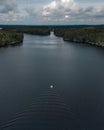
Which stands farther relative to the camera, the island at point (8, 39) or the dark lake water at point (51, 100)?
the island at point (8, 39)

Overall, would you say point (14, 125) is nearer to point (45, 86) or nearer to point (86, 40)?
point (45, 86)

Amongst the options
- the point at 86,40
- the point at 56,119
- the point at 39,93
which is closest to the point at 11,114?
the point at 56,119

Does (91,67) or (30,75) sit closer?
(30,75)

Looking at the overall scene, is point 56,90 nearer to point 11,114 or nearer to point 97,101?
point 97,101

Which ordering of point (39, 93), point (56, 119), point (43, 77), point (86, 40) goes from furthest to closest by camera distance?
point (86, 40) → point (43, 77) → point (39, 93) → point (56, 119)

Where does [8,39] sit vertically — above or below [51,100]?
above

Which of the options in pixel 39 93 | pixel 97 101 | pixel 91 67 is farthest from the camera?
pixel 91 67

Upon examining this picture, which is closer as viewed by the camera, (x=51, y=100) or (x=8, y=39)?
(x=51, y=100)

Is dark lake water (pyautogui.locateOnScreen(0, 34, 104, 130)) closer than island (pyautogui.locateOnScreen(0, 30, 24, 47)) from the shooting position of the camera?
Yes

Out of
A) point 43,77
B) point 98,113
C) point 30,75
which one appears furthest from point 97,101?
point 30,75
